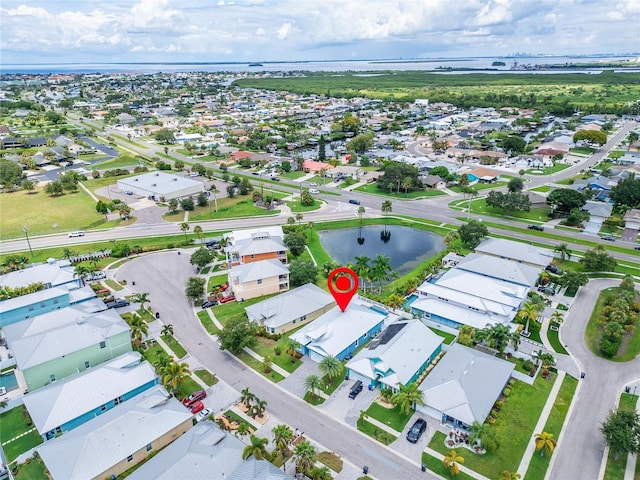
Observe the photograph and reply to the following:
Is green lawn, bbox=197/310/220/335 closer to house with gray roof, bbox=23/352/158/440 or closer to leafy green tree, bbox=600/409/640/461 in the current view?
house with gray roof, bbox=23/352/158/440

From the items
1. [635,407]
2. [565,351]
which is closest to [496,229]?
[565,351]

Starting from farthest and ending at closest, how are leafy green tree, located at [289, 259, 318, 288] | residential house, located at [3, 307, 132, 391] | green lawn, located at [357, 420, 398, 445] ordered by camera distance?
leafy green tree, located at [289, 259, 318, 288] → residential house, located at [3, 307, 132, 391] → green lawn, located at [357, 420, 398, 445]

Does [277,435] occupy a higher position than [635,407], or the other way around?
[277,435]

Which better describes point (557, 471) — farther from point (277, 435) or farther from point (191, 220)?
point (191, 220)

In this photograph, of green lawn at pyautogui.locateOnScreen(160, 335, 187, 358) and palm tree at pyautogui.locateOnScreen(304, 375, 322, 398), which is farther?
green lawn at pyautogui.locateOnScreen(160, 335, 187, 358)

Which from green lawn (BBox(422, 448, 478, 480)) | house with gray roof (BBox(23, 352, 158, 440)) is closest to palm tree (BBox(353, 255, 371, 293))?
green lawn (BBox(422, 448, 478, 480))

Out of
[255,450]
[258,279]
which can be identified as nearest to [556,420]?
[255,450]
